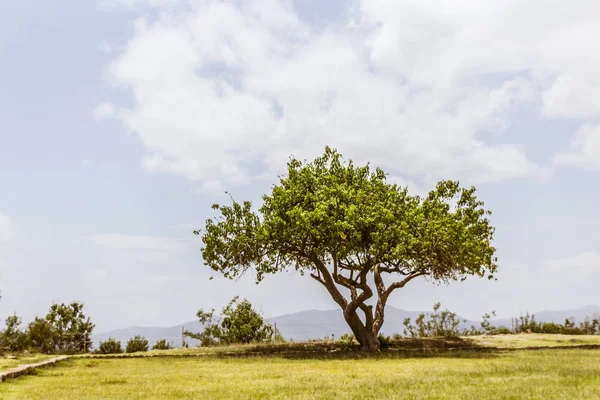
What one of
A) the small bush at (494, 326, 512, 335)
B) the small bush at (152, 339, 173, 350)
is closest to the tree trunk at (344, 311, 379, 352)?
the small bush at (152, 339, 173, 350)

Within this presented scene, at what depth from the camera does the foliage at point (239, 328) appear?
50812 millimetres

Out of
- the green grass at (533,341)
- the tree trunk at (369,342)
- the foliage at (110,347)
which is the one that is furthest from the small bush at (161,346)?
the green grass at (533,341)

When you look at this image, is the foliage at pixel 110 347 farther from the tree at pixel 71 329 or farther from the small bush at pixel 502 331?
the small bush at pixel 502 331

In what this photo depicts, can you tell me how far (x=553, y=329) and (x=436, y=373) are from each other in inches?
1634

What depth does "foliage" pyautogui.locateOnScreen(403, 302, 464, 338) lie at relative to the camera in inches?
2228

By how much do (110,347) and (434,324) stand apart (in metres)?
32.6

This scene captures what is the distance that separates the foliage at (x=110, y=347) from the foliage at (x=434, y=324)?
Result: 29.5m

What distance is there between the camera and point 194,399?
575 inches

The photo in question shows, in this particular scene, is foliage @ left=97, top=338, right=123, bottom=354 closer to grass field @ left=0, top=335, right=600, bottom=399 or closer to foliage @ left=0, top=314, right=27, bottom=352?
foliage @ left=0, top=314, right=27, bottom=352

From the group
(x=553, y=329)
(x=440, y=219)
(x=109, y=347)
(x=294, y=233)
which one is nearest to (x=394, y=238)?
(x=440, y=219)

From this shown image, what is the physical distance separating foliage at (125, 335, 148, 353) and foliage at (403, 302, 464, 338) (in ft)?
89.3

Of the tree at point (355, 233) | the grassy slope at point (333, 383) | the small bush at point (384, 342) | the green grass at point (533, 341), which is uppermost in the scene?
the tree at point (355, 233)

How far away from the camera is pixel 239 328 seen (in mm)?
50844

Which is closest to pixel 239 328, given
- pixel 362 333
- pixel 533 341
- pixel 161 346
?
pixel 161 346
